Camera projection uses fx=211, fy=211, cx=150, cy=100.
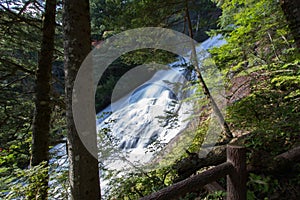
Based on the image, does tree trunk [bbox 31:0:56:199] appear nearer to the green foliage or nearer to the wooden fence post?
the green foliage

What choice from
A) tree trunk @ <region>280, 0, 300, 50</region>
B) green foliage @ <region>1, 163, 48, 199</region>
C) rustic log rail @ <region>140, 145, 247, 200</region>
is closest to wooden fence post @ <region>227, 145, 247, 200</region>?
rustic log rail @ <region>140, 145, 247, 200</region>

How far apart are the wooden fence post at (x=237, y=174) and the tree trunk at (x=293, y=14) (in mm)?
1631

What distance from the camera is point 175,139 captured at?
6.37m

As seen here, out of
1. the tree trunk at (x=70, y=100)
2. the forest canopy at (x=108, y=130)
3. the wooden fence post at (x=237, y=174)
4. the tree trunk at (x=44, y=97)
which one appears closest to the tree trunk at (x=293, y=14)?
the forest canopy at (x=108, y=130)

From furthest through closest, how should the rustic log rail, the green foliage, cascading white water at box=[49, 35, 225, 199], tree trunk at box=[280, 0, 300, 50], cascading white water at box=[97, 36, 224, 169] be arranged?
cascading white water at box=[97, 36, 224, 169] < cascading white water at box=[49, 35, 225, 199] < tree trunk at box=[280, 0, 300, 50] < the green foliage < the rustic log rail

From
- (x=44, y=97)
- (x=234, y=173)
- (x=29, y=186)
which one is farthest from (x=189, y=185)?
(x=44, y=97)

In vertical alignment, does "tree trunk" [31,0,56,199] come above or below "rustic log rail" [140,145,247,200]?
above

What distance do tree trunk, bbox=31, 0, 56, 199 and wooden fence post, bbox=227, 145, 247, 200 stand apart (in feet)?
8.29

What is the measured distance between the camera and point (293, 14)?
2.45m

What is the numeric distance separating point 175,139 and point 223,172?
4.72 meters

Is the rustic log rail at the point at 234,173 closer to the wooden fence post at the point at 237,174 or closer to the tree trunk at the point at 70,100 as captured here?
the wooden fence post at the point at 237,174

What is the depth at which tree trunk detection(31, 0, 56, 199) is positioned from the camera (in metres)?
3.03

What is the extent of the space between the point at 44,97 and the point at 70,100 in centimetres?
165

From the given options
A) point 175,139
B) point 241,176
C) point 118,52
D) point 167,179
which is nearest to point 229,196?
point 241,176
